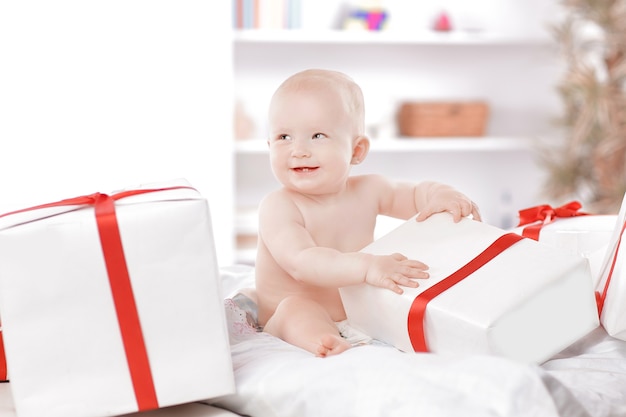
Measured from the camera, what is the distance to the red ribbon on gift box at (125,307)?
0.87 metres

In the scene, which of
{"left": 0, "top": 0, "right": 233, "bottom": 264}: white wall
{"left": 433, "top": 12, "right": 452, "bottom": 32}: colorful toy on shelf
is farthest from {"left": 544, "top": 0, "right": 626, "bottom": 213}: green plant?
{"left": 0, "top": 0, "right": 233, "bottom": 264}: white wall

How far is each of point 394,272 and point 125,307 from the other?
35 centimetres

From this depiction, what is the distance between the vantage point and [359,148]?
1.31 m

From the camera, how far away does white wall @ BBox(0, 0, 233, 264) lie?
133 inches

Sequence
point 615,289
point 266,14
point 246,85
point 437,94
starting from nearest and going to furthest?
point 615,289 < point 266,14 < point 246,85 < point 437,94

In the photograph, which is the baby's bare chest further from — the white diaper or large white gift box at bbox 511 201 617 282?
large white gift box at bbox 511 201 617 282

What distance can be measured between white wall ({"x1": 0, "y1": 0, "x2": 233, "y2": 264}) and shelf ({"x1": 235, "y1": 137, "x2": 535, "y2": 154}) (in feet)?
0.45

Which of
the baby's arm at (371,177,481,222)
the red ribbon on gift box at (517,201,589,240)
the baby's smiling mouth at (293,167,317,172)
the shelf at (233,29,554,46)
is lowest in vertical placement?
the shelf at (233,29,554,46)

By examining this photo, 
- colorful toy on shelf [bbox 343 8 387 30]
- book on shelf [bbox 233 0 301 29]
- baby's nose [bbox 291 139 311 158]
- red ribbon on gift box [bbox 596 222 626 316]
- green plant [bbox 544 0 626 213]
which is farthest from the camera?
colorful toy on shelf [bbox 343 8 387 30]

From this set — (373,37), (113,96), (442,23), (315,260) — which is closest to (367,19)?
(373,37)

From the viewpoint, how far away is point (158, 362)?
35.1 inches

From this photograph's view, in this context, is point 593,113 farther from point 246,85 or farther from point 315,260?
point 315,260

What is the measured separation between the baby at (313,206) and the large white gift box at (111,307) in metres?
0.23

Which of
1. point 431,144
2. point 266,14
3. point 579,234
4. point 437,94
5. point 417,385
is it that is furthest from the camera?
point 437,94
